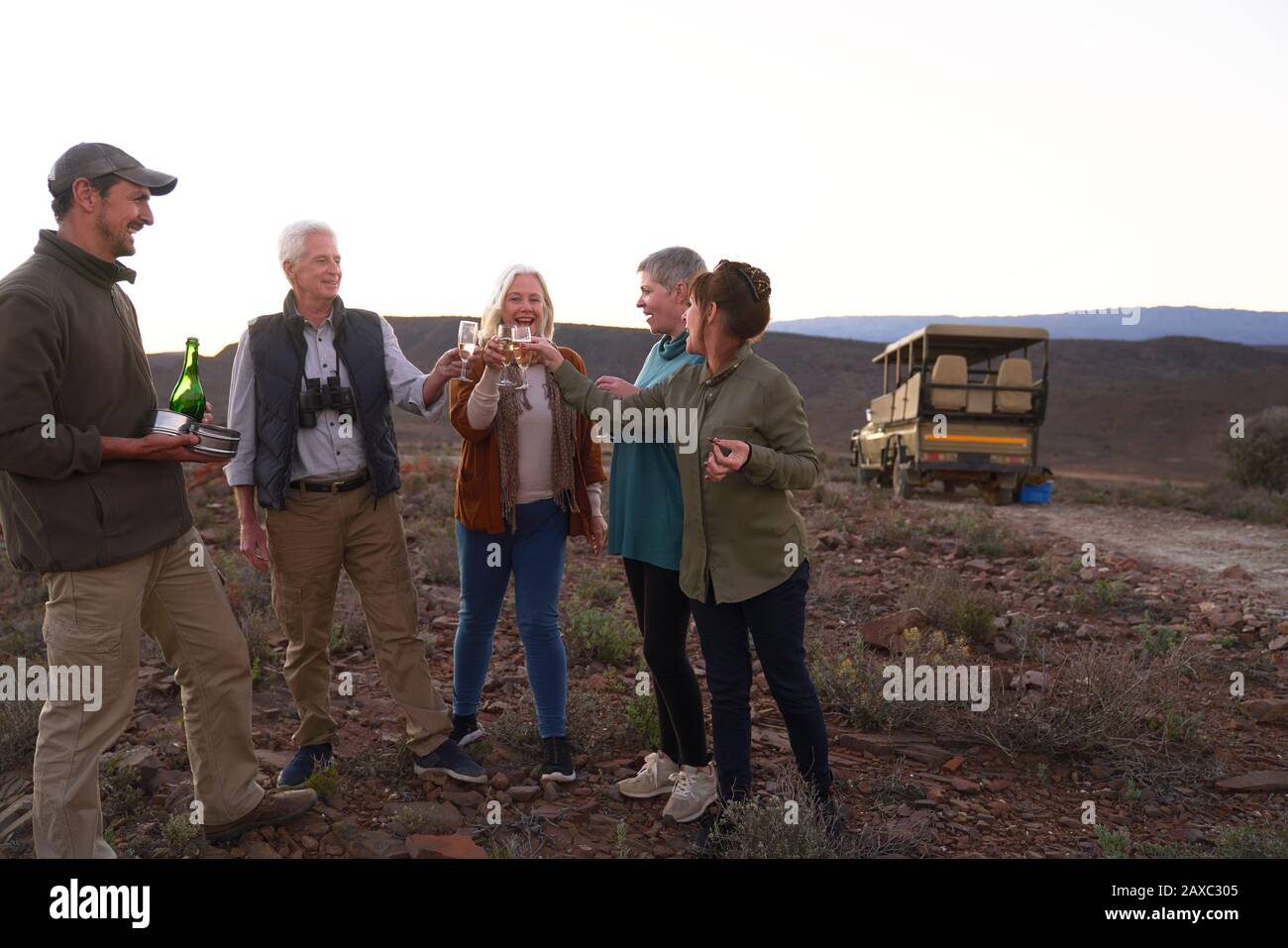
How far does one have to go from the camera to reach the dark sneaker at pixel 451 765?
360 cm

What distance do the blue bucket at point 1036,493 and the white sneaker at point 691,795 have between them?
1320 cm

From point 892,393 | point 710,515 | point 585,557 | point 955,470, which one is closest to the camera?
point 710,515

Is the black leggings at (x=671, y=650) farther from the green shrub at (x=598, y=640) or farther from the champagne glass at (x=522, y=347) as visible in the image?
the green shrub at (x=598, y=640)

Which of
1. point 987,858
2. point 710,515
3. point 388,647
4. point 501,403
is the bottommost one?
point 987,858

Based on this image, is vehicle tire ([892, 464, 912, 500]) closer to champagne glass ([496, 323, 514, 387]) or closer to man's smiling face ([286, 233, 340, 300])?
champagne glass ([496, 323, 514, 387])

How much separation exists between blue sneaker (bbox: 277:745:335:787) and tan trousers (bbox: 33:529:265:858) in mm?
466

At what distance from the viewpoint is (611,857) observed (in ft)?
10.3

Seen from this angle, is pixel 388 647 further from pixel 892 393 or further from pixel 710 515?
pixel 892 393

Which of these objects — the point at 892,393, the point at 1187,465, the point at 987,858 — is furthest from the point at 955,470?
the point at 1187,465

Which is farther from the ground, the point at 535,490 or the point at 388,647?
the point at 535,490

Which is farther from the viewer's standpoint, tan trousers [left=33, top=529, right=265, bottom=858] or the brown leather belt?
the brown leather belt

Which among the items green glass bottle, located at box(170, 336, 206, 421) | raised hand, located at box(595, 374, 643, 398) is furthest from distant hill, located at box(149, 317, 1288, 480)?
green glass bottle, located at box(170, 336, 206, 421)

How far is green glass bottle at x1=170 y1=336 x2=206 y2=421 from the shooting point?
315cm

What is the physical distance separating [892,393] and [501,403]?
14.1 m
